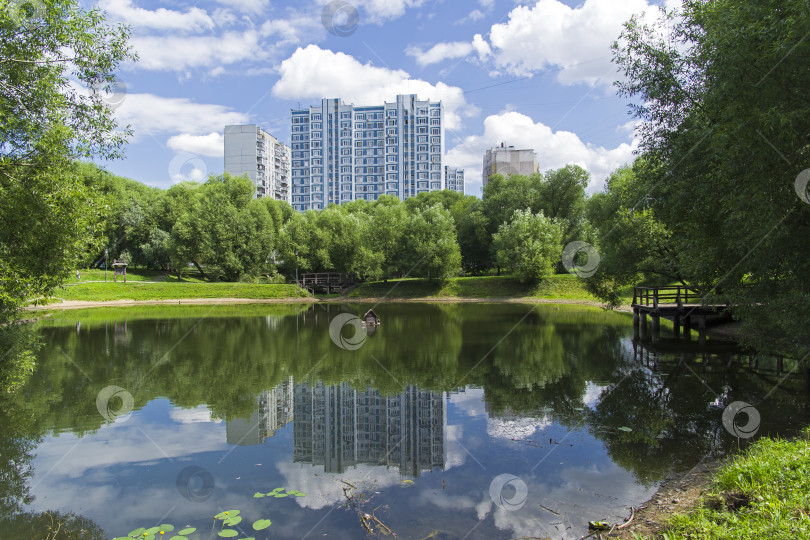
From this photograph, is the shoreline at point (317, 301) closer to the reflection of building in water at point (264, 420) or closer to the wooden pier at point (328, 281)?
the wooden pier at point (328, 281)

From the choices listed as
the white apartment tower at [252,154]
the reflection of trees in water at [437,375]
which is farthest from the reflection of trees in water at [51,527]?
the white apartment tower at [252,154]

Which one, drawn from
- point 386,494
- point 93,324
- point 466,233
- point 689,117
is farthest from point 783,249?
point 466,233

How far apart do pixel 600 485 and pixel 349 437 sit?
17.8ft

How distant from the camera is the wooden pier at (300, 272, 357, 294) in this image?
6391 centimetres

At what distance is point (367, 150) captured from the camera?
13188cm

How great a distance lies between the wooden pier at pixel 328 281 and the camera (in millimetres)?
63906

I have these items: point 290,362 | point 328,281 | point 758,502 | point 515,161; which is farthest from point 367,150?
point 758,502

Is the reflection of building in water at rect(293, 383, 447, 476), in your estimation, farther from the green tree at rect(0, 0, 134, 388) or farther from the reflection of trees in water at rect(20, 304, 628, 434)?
the green tree at rect(0, 0, 134, 388)

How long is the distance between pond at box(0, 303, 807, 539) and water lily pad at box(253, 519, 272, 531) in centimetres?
3

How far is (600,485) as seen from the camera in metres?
8.38

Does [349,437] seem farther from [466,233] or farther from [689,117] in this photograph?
[466,233]

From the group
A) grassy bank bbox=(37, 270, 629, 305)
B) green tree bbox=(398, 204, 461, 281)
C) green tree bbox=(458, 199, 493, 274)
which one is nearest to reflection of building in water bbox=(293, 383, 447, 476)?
grassy bank bbox=(37, 270, 629, 305)

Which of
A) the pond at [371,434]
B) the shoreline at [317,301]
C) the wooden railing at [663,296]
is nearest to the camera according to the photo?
the pond at [371,434]

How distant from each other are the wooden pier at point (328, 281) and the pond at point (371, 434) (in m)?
40.6
